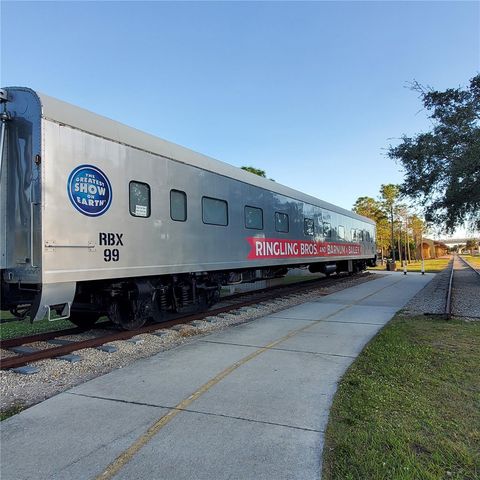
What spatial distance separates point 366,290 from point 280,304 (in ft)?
17.0

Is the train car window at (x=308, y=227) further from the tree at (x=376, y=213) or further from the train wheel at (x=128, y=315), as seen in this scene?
the tree at (x=376, y=213)

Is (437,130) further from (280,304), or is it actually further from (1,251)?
(1,251)

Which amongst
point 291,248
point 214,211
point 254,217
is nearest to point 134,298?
point 214,211

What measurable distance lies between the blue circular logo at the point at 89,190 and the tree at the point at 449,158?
11.8 metres

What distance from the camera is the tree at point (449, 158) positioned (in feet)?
48.2

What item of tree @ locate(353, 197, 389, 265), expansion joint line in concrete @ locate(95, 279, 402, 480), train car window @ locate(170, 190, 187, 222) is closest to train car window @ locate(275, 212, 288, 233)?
train car window @ locate(170, 190, 187, 222)

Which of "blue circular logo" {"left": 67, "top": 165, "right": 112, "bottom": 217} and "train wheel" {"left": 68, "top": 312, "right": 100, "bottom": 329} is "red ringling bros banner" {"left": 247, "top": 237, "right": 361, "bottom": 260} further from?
"blue circular logo" {"left": 67, "top": 165, "right": 112, "bottom": 217}

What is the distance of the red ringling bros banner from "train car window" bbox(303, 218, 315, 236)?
34cm

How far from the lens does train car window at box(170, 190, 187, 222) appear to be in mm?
7999

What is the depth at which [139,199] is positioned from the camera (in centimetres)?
720

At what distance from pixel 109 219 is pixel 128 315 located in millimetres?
2134

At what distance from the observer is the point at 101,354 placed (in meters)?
6.23

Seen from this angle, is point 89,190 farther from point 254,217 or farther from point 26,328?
point 254,217

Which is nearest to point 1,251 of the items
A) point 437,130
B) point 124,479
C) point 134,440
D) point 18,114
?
point 18,114
